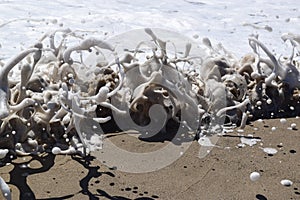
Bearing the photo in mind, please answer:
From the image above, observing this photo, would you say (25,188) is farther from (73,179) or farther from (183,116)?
(183,116)

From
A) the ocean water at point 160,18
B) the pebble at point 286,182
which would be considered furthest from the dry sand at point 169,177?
the ocean water at point 160,18

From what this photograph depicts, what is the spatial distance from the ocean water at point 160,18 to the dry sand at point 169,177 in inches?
46.6

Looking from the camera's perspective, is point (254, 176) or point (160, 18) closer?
point (254, 176)

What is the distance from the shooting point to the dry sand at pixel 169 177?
1.34m

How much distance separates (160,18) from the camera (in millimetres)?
3496

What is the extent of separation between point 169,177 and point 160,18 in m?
2.18

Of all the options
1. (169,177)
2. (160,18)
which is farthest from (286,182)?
(160,18)

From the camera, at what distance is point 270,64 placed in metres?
1.92

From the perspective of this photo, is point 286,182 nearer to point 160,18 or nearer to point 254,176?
point 254,176

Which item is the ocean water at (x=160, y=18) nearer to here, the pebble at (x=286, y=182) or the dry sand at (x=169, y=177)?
the dry sand at (x=169, y=177)

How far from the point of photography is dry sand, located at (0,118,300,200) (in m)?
1.34

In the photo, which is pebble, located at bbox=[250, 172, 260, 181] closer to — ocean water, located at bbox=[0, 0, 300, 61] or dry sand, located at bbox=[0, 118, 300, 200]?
dry sand, located at bbox=[0, 118, 300, 200]

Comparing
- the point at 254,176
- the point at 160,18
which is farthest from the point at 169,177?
the point at 160,18

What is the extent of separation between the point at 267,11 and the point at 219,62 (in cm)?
219
